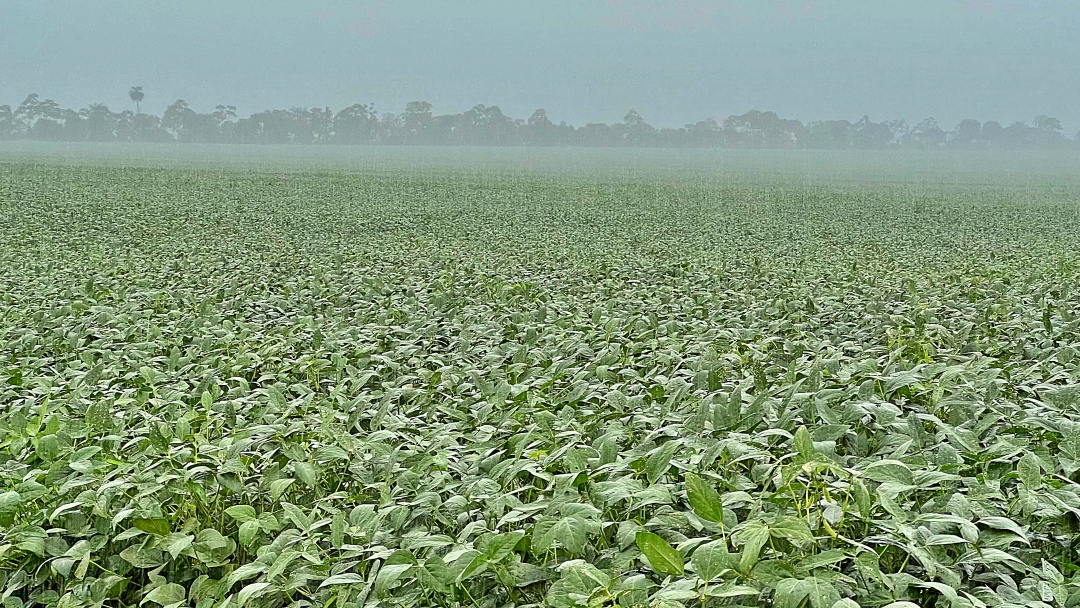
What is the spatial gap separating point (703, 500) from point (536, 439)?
127cm

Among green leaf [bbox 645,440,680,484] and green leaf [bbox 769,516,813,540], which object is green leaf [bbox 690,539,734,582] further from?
green leaf [bbox 645,440,680,484]

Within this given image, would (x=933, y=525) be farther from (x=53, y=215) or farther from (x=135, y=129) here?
(x=135, y=129)

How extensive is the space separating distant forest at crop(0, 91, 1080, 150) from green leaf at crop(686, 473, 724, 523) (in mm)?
159368

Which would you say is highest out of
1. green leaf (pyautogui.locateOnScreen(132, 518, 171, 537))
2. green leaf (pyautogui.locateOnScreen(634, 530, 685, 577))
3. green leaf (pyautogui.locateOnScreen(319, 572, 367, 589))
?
green leaf (pyautogui.locateOnScreen(634, 530, 685, 577))

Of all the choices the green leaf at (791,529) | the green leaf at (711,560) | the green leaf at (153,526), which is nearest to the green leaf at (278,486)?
the green leaf at (153,526)

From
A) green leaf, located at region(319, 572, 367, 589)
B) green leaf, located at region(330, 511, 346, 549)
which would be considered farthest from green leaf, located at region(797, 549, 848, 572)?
green leaf, located at region(330, 511, 346, 549)

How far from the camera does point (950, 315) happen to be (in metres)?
6.51

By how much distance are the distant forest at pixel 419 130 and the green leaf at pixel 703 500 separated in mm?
159368

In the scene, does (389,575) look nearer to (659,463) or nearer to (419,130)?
(659,463)

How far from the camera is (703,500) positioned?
2.19 m

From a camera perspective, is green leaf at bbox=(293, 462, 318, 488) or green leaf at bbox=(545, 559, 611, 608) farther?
green leaf at bbox=(293, 462, 318, 488)

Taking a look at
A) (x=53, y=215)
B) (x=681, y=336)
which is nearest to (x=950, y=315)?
(x=681, y=336)

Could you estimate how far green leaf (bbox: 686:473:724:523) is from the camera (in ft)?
7.14

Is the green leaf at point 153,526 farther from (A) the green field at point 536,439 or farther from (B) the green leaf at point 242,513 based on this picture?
(B) the green leaf at point 242,513
